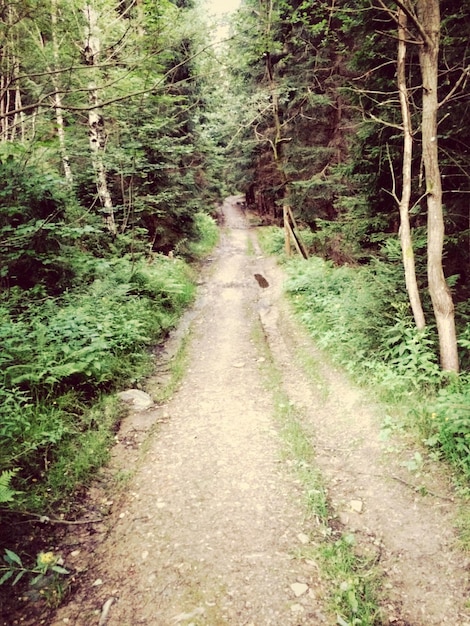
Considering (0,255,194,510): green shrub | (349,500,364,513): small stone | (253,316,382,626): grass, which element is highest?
(0,255,194,510): green shrub

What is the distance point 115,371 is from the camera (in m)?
7.27

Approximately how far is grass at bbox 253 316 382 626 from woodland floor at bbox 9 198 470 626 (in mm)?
76

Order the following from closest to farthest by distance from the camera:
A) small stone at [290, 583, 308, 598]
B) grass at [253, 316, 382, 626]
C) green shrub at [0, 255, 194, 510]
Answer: grass at [253, 316, 382, 626] < small stone at [290, 583, 308, 598] < green shrub at [0, 255, 194, 510]

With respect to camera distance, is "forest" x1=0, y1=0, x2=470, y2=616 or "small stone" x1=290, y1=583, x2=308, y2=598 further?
"forest" x1=0, y1=0, x2=470, y2=616

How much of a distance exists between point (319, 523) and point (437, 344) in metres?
3.85

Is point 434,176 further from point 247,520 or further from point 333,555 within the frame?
point 247,520

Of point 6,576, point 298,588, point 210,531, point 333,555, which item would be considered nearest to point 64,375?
point 6,576

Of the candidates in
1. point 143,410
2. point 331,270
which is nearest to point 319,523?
point 143,410

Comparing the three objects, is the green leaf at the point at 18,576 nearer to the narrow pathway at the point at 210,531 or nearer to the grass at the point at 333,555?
the narrow pathway at the point at 210,531

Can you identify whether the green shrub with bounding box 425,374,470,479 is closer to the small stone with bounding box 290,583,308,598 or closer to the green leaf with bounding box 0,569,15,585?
the small stone with bounding box 290,583,308,598

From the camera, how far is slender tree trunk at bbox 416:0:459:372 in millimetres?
5359

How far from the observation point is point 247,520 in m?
4.30

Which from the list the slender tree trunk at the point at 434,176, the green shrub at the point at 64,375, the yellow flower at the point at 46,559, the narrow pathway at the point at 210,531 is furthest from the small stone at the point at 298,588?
the slender tree trunk at the point at 434,176

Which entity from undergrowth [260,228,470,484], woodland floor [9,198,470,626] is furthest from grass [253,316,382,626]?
undergrowth [260,228,470,484]
